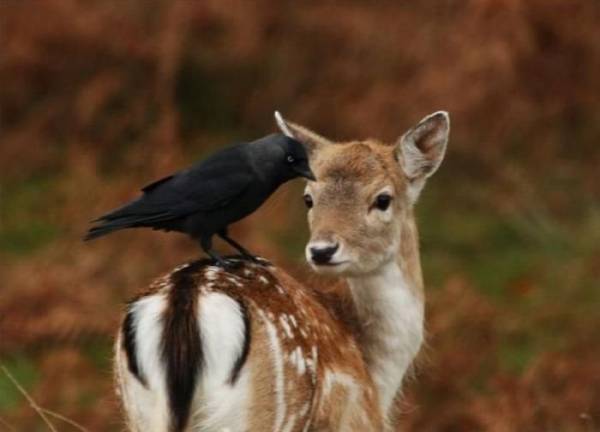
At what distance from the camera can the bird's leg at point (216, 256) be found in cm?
623

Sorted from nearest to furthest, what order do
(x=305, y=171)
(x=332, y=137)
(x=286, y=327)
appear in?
(x=286, y=327) < (x=305, y=171) < (x=332, y=137)

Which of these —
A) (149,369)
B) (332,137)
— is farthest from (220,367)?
(332,137)

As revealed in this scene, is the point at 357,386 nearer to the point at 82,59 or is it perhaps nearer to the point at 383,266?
the point at 383,266

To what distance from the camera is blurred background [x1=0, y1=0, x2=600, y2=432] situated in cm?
1113

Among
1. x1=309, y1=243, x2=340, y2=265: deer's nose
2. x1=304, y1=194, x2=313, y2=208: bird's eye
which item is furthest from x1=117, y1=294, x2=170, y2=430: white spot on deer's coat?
x1=304, y1=194, x2=313, y2=208: bird's eye

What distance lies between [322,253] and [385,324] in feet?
1.59

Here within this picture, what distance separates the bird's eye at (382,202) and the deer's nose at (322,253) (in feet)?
1.07

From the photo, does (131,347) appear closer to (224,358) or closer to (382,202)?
(224,358)

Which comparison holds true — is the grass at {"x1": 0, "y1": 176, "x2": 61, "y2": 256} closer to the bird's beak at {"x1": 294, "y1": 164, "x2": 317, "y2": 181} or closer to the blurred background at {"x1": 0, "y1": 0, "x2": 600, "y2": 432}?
the blurred background at {"x1": 0, "y1": 0, "x2": 600, "y2": 432}

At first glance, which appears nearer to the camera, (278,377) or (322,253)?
(278,377)

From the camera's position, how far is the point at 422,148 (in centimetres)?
733

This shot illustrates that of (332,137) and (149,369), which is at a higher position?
(332,137)

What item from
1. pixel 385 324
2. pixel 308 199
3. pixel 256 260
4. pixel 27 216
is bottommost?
pixel 385 324

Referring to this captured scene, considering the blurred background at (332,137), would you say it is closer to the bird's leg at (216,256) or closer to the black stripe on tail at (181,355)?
the bird's leg at (216,256)
